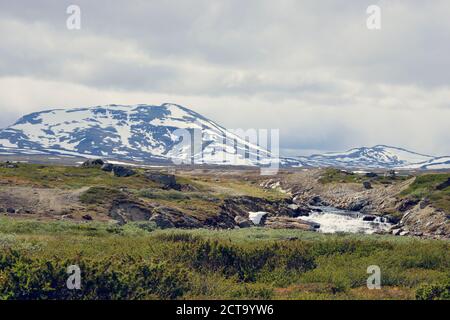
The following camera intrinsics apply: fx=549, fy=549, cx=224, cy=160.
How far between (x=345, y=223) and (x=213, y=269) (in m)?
55.5

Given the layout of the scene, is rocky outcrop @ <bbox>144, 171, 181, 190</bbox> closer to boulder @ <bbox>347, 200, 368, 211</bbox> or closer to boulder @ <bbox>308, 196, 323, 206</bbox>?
boulder @ <bbox>308, 196, 323, 206</bbox>

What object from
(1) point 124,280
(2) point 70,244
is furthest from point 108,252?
(1) point 124,280

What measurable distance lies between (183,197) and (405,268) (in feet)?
173

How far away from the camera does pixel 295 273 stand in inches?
961

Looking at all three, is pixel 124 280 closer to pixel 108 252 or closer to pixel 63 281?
pixel 63 281

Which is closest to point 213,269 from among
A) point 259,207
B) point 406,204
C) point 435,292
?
point 435,292

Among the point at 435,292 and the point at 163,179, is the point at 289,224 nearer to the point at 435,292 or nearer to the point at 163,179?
the point at 163,179

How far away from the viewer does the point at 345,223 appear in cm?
7694

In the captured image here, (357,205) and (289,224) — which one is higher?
(289,224)

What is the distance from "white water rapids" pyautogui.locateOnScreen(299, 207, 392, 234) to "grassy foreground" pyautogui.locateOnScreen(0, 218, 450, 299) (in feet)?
127

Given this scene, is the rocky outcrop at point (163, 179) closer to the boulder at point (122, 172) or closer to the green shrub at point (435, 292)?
the boulder at point (122, 172)

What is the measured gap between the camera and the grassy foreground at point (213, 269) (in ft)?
64.7

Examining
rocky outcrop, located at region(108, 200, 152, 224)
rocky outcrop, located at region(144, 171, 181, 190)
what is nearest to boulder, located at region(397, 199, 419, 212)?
rocky outcrop, located at region(144, 171, 181, 190)

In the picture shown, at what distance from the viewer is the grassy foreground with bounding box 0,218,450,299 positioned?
64.7ft
